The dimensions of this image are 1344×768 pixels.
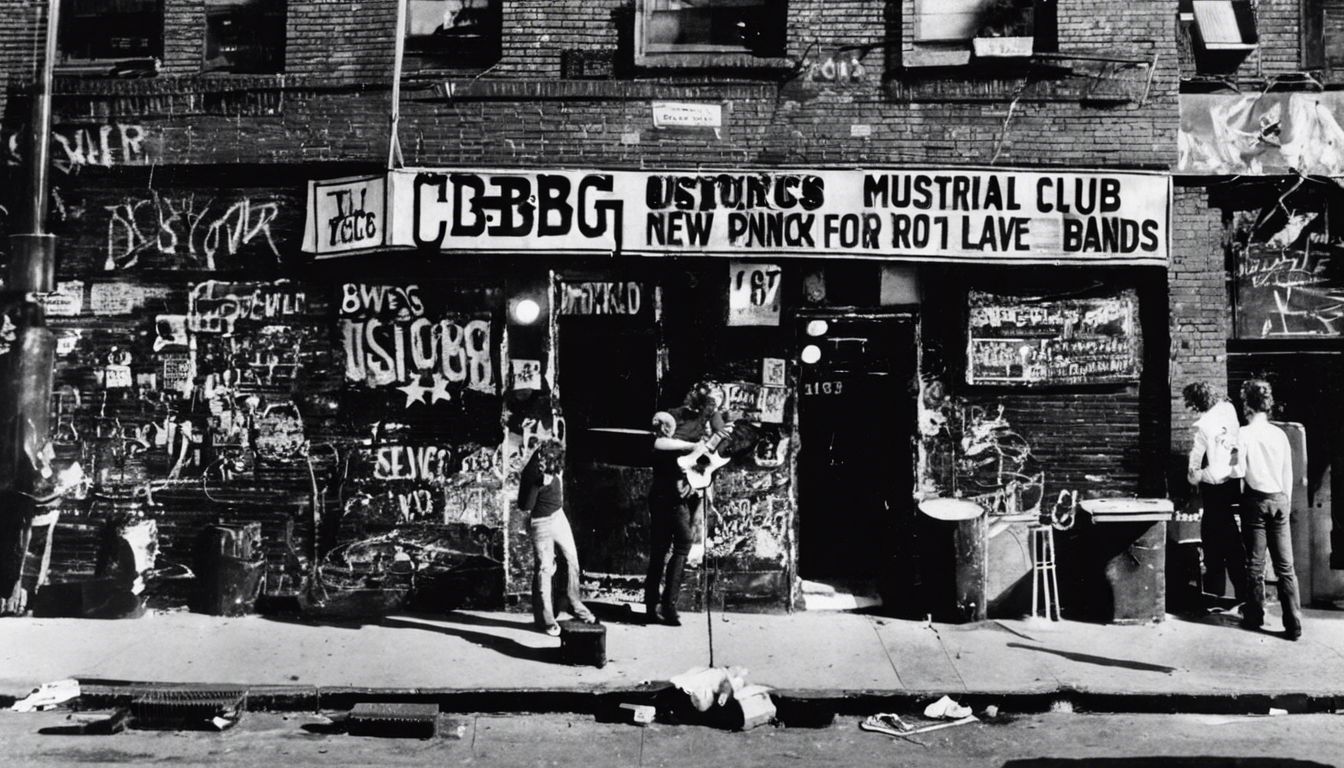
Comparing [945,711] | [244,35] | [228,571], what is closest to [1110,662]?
[945,711]

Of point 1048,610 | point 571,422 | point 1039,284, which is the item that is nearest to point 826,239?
point 1039,284

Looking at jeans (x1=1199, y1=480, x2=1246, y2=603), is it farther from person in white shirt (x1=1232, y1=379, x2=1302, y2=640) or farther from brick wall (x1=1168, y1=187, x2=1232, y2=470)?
brick wall (x1=1168, y1=187, x2=1232, y2=470)

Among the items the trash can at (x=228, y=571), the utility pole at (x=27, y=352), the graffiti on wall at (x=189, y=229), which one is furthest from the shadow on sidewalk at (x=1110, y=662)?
the utility pole at (x=27, y=352)

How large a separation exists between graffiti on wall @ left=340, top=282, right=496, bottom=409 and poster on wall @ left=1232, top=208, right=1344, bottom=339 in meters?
7.02

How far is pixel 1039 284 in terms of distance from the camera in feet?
30.7

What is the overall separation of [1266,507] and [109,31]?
11.3 metres

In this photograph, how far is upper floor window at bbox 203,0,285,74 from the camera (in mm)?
9789

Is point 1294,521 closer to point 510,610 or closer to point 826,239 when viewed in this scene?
point 826,239

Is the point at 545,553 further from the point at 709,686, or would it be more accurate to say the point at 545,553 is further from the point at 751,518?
the point at 709,686

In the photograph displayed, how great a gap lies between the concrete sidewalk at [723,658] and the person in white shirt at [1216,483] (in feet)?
1.53

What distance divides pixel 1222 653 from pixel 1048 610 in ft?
4.57

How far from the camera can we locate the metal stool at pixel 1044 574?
29.4 feet

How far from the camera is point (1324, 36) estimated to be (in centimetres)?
950

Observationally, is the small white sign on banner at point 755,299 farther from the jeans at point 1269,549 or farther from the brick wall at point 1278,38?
the brick wall at point 1278,38
